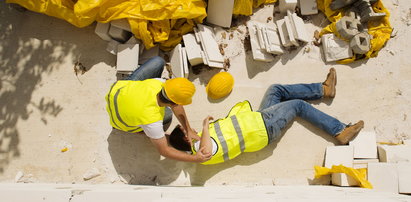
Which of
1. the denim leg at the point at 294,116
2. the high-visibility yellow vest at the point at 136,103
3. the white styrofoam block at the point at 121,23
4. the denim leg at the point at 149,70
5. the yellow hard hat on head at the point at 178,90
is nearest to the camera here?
the yellow hard hat on head at the point at 178,90

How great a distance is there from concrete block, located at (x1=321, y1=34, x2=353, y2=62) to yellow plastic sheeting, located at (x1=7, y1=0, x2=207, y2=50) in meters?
1.59

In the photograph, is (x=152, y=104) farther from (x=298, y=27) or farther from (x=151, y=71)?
(x=298, y=27)

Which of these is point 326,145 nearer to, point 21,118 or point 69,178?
point 69,178

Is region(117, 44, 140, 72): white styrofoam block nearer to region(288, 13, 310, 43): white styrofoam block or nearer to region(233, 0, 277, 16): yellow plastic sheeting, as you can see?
region(233, 0, 277, 16): yellow plastic sheeting

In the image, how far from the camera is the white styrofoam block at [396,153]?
3.38 m

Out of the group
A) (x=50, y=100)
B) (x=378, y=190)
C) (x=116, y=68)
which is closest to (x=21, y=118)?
(x=50, y=100)

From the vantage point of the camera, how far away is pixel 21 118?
3.83 meters

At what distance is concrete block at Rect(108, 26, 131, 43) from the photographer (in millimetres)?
3760

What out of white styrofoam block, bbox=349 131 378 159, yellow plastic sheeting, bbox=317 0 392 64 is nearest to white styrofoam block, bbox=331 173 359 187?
white styrofoam block, bbox=349 131 378 159

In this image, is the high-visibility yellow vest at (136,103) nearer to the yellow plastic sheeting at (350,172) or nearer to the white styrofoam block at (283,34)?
the white styrofoam block at (283,34)

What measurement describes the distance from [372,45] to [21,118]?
446 cm

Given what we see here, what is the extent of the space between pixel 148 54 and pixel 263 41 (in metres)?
1.45

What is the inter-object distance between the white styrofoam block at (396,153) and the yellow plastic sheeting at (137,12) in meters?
2.60

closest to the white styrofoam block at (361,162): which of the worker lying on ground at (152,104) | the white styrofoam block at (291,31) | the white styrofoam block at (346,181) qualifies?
the white styrofoam block at (346,181)
